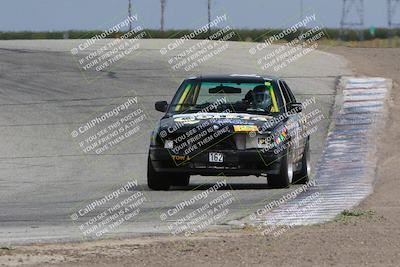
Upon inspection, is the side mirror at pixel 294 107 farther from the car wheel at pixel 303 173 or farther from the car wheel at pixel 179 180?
the car wheel at pixel 179 180

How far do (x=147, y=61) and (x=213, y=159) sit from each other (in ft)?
67.7

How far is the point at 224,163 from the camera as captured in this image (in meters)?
15.8

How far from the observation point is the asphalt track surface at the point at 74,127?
13398 mm

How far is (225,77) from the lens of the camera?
16.8m

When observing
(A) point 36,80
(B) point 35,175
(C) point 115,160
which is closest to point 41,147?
(C) point 115,160

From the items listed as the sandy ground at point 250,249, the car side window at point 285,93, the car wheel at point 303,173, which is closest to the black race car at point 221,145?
the car side window at point 285,93

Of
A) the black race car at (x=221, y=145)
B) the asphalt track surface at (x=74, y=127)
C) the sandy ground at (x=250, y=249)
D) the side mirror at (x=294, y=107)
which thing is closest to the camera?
the sandy ground at (x=250, y=249)

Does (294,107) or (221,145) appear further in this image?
(294,107)

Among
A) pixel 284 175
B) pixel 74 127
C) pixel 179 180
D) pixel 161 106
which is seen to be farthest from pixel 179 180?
pixel 74 127

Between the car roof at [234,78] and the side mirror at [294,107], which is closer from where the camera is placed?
Answer: the car roof at [234,78]

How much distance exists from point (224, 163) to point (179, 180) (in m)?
0.99

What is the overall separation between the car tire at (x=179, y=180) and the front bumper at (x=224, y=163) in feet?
1.71

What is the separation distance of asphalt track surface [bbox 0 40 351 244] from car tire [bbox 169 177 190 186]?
0.33 feet

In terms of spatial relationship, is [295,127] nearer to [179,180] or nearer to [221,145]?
[221,145]
